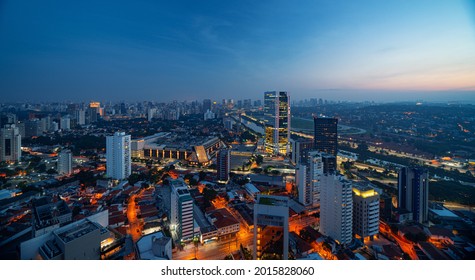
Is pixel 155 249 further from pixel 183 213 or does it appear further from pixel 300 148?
pixel 300 148

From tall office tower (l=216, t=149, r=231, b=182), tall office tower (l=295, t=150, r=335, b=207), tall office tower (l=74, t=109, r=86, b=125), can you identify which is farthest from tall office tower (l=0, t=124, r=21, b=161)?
tall office tower (l=74, t=109, r=86, b=125)

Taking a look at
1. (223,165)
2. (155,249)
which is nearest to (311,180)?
(223,165)

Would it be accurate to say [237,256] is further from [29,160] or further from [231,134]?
[231,134]

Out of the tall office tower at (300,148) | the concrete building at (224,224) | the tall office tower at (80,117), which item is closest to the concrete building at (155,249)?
the concrete building at (224,224)

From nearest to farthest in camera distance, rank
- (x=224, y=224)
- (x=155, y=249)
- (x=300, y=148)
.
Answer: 1. (x=155, y=249)
2. (x=224, y=224)
3. (x=300, y=148)
